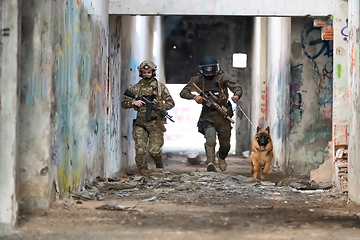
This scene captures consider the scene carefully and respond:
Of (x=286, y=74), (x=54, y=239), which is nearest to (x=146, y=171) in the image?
(x=286, y=74)

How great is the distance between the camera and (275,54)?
11.0 meters

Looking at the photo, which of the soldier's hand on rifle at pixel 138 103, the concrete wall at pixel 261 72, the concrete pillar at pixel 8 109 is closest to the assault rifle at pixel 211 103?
the soldier's hand on rifle at pixel 138 103

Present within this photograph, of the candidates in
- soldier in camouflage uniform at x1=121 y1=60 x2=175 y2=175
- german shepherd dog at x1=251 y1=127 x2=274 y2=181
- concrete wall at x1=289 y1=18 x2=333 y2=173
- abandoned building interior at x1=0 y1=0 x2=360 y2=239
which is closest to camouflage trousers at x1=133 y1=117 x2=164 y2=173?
soldier in camouflage uniform at x1=121 y1=60 x2=175 y2=175

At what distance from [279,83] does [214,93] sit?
2.77 m

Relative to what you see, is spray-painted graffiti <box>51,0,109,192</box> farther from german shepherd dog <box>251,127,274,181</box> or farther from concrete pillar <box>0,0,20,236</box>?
german shepherd dog <box>251,127,274,181</box>

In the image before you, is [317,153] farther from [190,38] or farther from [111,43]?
[190,38]

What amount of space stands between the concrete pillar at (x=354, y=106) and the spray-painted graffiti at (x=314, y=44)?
3.15 metres

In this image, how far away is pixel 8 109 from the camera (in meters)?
3.64

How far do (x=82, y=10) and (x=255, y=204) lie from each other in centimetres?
280

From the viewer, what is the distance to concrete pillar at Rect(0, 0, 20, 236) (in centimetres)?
362

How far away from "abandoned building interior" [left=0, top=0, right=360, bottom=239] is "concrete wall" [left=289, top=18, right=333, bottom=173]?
0.02 meters

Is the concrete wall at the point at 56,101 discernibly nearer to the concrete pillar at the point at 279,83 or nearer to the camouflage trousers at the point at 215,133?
the camouflage trousers at the point at 215,133

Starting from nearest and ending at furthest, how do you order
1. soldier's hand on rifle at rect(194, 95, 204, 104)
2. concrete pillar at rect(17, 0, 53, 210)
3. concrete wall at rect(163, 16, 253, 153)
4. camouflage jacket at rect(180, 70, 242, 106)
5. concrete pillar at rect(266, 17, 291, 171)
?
concrete pillar at rect(17, 0, 53, 210), soldier's hand on rifle at rect(194, 95, 204, 104), camouflage jacket at rect(180, 70, 242, 106), concrete pillar at rect(266, 17, 291, 171), concrete wall at rect(163, 16, 253, 153)

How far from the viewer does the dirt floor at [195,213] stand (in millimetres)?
3588
